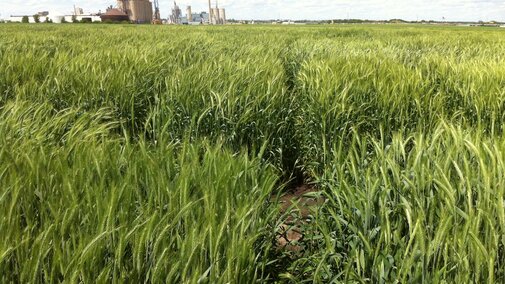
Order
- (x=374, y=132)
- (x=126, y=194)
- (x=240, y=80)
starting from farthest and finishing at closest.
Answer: (x=240, y=80) < (x=374, y=132) < (x=126, y=194)

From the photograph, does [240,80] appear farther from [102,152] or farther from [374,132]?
[102,152]

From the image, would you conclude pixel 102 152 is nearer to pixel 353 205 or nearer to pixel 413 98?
pixel 353 205

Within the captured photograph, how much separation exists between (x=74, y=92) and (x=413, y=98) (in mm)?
3022

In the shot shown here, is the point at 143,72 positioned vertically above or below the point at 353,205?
above

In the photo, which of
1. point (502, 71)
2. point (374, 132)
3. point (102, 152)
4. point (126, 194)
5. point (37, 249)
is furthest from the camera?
point (502, 71)

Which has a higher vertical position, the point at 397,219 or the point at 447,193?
the point at 447,193

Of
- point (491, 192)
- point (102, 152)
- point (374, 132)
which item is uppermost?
point (102, 152)

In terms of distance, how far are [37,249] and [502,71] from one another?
4.14 meters

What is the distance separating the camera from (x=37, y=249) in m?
1.13

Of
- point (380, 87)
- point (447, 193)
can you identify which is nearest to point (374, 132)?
point (380, 87)

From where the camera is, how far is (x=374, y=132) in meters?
3.23

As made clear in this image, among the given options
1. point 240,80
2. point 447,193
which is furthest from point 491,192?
point 240,80

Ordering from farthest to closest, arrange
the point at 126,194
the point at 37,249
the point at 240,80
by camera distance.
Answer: the point at 240,80
the point at 126,194
the point at 37,249

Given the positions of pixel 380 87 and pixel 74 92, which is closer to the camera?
pixel 380 87
